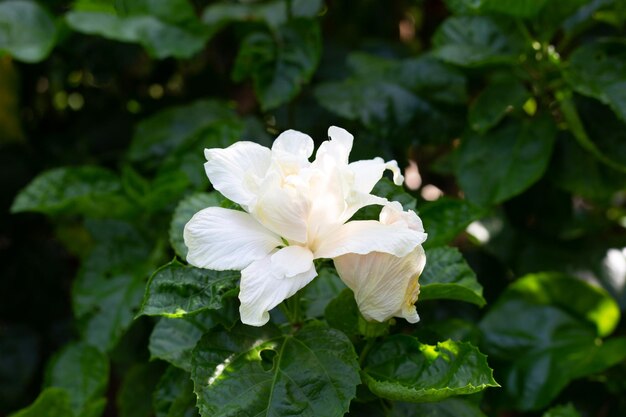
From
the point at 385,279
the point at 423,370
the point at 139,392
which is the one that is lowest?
the point at 139,392

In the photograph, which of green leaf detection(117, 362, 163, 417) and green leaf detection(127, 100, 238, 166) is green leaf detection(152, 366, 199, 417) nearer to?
green leaf detection(117, 362, 163, 417)

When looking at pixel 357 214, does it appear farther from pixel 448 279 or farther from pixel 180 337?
pixel 180 337

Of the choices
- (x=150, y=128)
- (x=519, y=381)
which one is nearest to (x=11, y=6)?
(x=150, y=128)

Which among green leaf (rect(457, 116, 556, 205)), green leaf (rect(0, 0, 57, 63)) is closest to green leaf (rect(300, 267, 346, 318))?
green leaf (rect(457, 116, 556, 205))

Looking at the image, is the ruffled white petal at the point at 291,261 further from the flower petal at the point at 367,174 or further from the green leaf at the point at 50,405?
the green leaf at the point at 50,405

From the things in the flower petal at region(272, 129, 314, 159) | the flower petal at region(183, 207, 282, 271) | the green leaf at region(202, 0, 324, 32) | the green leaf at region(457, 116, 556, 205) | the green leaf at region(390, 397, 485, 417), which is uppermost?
the flower petal at region(272, 129, 314, 159)

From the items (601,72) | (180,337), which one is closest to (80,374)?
(180,337)
